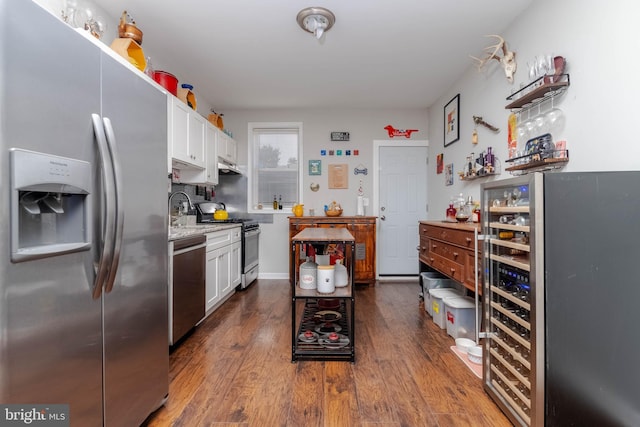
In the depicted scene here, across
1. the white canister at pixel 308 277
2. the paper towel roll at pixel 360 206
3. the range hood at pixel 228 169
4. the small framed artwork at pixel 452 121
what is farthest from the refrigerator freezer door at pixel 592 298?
the range hood at pixel 228 169

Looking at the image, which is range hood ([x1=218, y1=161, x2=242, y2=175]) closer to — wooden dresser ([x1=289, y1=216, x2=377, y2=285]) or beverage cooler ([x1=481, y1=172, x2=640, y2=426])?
wooden dresser ([x1=289, y1=216, x2=377, y2=285])

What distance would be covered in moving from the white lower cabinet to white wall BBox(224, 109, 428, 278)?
33.8 inches

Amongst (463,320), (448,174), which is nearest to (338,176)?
(448,174)

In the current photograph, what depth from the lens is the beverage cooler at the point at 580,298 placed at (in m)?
1.16

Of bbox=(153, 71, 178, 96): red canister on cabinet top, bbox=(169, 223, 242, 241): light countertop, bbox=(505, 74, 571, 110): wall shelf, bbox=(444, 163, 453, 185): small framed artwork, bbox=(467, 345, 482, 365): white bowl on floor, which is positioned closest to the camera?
bbox=(505, 74, 571, 110): wall shelf

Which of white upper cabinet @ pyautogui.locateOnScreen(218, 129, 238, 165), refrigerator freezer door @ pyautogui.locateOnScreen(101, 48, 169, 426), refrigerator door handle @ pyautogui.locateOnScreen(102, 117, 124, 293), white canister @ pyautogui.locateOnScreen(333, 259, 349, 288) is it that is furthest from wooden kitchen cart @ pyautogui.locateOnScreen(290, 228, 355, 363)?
white upper cabinet @ pyautogui.locateOnScreen(218, 129, 238, 165)

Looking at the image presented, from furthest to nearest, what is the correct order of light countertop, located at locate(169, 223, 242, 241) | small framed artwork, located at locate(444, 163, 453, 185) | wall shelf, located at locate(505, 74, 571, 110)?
small framed artwork, located at locate(444, 163, 453, 185), light countertop, located at locate(169, 223, 242, 241), wall shelf, located at locate(505, 74, 571, 110)

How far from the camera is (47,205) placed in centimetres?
100

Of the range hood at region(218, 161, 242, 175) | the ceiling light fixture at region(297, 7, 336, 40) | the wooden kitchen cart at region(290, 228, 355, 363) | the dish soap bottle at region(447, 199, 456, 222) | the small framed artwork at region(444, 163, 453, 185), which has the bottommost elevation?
the wooden kitchen cart at region(290, 228, 355, 363)

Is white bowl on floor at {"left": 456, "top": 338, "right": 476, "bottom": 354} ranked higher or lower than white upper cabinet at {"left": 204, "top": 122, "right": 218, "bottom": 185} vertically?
lower

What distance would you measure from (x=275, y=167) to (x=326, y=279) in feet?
9.91

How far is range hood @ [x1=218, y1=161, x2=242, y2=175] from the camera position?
3.96 meters

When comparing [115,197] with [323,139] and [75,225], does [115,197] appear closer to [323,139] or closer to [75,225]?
[75,225]

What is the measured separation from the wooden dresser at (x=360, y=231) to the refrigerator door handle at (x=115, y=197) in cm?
309
